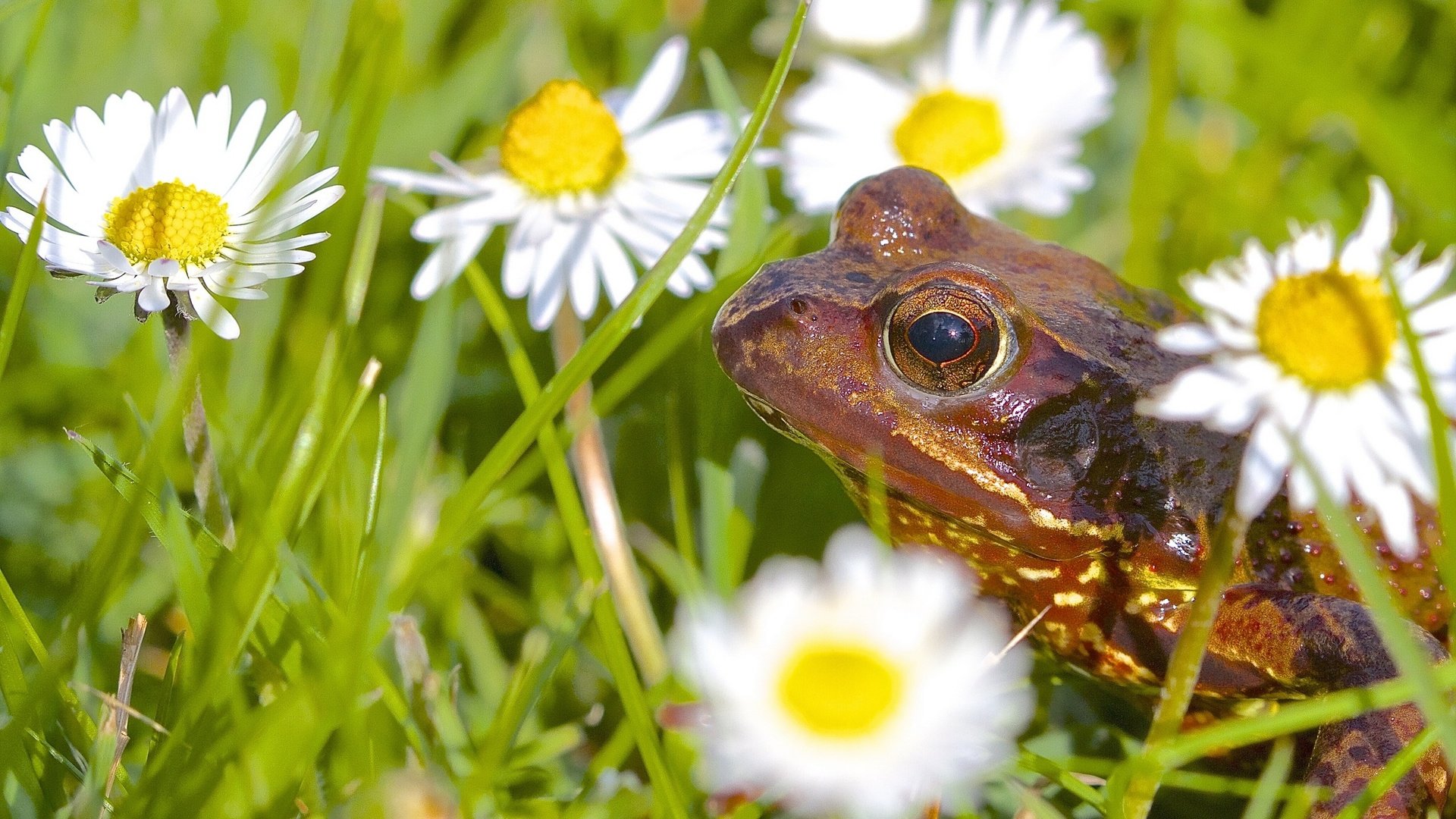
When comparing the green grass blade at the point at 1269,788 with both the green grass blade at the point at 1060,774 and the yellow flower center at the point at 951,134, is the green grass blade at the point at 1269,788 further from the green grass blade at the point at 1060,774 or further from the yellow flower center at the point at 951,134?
the yellow flower center at the point at 951,134

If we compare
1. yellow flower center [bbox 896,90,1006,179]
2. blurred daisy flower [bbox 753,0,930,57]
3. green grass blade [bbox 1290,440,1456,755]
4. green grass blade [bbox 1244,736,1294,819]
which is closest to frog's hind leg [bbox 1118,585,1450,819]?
green grass blade [bbox 1244,736,1294,819]

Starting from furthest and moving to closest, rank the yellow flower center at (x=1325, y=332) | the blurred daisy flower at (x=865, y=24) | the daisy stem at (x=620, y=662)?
the blurred daisy flower at (x=865, y=24) < the daisy stem at (x=620, y=662) < the yellow flower center at (x=1325, y=332)

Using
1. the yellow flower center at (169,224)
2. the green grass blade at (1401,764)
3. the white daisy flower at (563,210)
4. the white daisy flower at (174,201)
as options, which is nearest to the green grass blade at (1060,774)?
the green grass blade at (1401,764)

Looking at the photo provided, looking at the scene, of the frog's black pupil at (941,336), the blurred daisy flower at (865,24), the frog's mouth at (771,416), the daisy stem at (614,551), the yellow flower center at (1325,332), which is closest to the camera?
the yellow flower center at (1325,332)

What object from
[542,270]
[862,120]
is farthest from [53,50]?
[862,120]

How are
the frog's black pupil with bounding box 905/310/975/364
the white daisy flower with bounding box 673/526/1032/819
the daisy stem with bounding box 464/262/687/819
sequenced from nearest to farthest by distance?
the white daisy flower with bounding box 673/526/1032/819 < the daisy stem with bounding box 464/262/687/819 < the frog's black pupil with bounding box 905/310/975/364

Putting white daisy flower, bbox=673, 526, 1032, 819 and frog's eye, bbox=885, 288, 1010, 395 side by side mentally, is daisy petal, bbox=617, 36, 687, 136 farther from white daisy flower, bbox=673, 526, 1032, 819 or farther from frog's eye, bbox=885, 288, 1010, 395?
white daisy flower, bbox=673, 526, 1032, 819

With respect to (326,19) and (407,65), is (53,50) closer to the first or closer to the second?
(326,19)

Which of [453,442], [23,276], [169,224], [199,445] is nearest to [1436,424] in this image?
[169,224]
